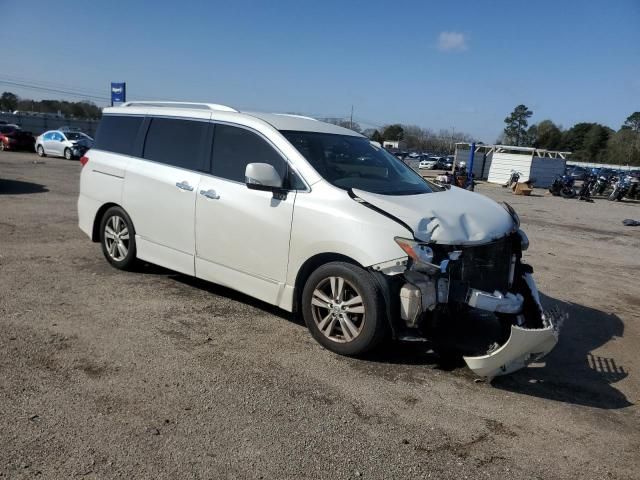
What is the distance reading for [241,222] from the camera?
16.1 ft

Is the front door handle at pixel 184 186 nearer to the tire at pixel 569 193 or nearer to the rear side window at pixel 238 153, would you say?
the rear side window at pixel 238 153

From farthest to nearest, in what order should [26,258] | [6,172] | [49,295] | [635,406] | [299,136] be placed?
1. [6,172]
2. [26,258]
3. [49,295]
4. [299,136]
5. [635,406]

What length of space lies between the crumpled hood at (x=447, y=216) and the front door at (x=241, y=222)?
0.81 m

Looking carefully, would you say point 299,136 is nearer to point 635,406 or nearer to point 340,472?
point 340,472

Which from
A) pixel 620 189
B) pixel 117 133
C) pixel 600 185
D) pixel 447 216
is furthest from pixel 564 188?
pixel 447 216

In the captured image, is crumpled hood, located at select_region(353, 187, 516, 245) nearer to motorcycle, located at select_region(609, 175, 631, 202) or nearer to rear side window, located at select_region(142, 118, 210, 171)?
rear side window, located at select_region(142, 118, 210, 171)

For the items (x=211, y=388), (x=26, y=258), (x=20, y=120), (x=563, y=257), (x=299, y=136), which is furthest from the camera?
(x=20, y=120)

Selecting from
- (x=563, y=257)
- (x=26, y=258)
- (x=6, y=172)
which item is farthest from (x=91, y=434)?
(x=6, y=172)

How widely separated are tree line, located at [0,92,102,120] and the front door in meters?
90.6

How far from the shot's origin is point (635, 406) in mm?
4020

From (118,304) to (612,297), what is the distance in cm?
620

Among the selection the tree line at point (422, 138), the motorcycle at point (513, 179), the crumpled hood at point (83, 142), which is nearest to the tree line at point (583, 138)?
the tree line at point (422, 138)

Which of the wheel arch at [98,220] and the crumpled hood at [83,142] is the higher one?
the crumpled hood at [83,142]

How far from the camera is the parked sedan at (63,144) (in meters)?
28.5
